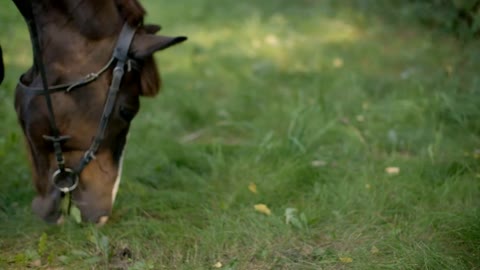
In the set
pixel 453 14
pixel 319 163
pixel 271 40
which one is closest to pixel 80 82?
pixel 319 163

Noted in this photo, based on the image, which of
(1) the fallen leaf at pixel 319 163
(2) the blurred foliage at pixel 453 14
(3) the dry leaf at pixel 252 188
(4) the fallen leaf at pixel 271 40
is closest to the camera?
(3) the dry leaf at pixel 252 188

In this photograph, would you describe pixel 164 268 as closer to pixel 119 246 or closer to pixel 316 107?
pixel 119 246

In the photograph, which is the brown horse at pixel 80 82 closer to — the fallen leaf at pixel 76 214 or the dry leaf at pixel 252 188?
the fallen leaf at pixel 76 214

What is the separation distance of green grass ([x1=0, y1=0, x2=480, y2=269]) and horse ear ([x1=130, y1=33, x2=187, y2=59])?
839 mm

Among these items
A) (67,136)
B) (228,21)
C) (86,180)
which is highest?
(67,136)

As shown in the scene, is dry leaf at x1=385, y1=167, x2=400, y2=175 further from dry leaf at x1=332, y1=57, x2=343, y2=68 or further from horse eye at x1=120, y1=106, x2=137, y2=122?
dry leaf at x1=332, y1=57, x2=343, y2=68

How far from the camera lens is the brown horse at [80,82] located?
2619 mm

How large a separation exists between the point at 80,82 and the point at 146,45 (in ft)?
1.05

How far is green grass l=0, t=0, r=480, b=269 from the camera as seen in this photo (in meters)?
2.75

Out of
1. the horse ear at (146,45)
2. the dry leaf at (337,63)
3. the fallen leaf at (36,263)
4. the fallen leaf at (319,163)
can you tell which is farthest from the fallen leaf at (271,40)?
the fallen leaf at (36,263)

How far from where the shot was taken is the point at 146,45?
261cm

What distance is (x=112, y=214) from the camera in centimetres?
310

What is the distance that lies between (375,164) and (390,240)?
903mm

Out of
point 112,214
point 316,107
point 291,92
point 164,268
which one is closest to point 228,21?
point 291,92
